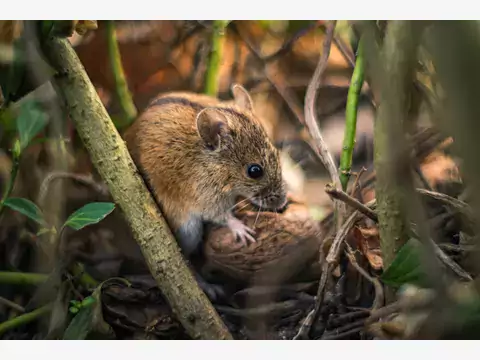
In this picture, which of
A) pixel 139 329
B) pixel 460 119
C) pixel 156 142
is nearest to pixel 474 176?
pixel 460 119

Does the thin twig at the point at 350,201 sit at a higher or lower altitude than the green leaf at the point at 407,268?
higher

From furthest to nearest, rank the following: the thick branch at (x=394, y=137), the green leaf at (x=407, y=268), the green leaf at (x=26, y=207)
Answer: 1. the green leaf at (x=26, y=207)
2. the green leaf at (x=407, y=268)
3. the thick branch at (x=394, y=137)

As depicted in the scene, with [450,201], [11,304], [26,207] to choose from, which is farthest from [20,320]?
[450,201]

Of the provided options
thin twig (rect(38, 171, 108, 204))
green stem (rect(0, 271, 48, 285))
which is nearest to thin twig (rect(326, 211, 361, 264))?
thin twig (rect(38, 171, 108, 204))

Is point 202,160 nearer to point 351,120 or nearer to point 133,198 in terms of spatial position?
point 133,198

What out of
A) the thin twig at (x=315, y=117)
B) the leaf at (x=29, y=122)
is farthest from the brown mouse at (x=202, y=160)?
the leaf at (x=29, y=122)

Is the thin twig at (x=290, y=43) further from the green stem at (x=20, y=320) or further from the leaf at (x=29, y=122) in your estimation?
the green stem at (x=20, y=320)
